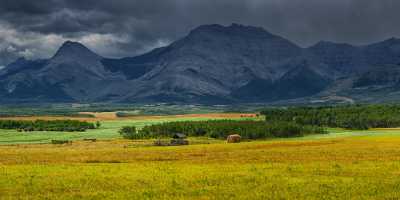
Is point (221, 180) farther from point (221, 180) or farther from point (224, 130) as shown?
point (224, 130)

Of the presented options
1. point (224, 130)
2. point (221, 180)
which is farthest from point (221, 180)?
point (224, 130)

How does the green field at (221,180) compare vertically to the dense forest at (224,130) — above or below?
below

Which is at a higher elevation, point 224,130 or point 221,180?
point 224,130

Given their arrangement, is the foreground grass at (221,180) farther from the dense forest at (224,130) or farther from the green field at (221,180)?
the dense forest at (224,130)

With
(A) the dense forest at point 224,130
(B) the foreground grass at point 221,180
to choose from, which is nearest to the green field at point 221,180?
(B) the foreground grass at point 221,180

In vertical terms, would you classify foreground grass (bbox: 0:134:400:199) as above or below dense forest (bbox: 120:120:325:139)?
below

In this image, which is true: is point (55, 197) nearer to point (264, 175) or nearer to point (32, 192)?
point (32, 192)

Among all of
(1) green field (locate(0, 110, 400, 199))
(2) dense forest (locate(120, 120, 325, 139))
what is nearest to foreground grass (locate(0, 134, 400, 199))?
(1) green field (locate(0, 110, 400, 199))

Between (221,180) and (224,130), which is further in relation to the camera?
(224,130)

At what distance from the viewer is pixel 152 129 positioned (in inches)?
7229

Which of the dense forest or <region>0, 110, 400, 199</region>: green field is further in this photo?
the dense forest

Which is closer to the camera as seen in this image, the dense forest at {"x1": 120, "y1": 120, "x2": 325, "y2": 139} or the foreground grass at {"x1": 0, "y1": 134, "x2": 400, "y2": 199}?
the foreground grass at {"x1": 0, "y1": 134, "x2": 400, "y2": 199}

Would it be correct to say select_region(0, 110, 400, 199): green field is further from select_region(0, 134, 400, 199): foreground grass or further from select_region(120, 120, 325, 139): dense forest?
select_region(120, 120, 325, 139): dense forest

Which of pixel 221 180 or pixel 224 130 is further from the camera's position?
pixel 224 130
